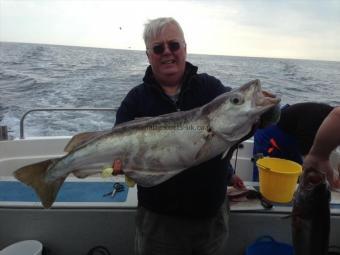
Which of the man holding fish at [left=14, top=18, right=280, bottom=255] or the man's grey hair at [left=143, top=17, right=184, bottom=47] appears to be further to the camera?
the man's grey hair at [left=143, top=17, right=184, bottom=47]

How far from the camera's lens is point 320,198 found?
2191 millimetres

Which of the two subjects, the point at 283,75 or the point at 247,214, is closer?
the point at 247,214

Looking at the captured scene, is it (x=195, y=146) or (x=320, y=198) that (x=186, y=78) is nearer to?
(x=195, y=146)

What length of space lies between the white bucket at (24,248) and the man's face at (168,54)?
207 cm

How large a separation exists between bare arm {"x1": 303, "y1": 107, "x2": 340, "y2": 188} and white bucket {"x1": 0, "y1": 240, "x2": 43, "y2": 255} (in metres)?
2.59

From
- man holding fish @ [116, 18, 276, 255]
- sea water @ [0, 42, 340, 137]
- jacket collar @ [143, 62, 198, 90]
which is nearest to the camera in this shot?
man holding fish @ [116, 18, 276, 255]

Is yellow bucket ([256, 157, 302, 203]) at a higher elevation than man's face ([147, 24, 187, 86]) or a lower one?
lower

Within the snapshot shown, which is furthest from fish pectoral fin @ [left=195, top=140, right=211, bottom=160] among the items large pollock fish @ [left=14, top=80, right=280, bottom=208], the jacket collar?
the jacket collar

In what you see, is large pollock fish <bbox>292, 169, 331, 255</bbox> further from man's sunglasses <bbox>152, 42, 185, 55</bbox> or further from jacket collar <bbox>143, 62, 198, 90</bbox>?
man's sunglasses <bbox>152, 42, 185, 55</bbox>

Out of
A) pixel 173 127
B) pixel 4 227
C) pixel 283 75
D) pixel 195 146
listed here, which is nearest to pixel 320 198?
pixel 195 146

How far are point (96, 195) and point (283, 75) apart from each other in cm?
1766

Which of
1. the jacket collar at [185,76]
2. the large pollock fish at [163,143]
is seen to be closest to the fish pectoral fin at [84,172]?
the large pollock fish at [163,143]

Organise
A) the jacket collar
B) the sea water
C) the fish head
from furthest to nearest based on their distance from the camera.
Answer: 1. the sea water
2. the jacket collar
3. the fish head

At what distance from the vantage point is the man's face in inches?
105
